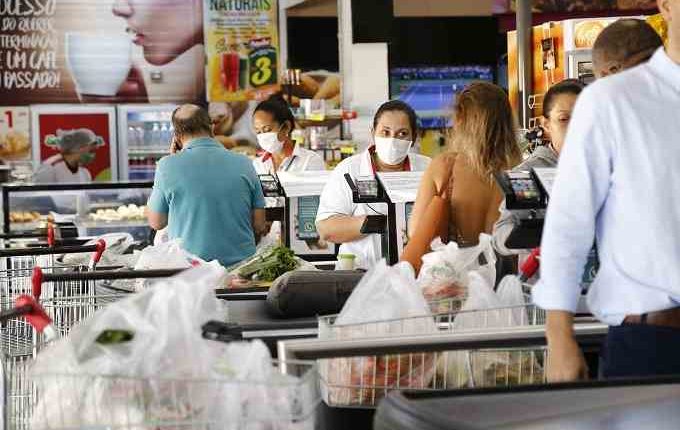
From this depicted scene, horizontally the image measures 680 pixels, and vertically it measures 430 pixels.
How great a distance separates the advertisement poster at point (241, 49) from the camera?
1420 cm

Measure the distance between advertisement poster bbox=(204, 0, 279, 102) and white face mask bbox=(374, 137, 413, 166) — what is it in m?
8.49

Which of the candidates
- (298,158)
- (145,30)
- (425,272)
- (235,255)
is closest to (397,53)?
(145,30)

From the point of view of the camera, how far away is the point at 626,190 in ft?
7.74

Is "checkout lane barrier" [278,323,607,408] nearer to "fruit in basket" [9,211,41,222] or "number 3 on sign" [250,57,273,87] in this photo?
"fruit in basket" [9,211,41,222]

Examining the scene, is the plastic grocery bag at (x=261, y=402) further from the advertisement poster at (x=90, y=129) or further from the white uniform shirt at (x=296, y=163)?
the advertisement poster at (x=90, y=129)

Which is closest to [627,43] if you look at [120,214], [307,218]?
[307,218]

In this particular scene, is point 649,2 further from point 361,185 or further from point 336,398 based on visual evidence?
point 336,398

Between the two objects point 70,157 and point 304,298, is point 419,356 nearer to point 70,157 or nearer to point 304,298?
point 304,298

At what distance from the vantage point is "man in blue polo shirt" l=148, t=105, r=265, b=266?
591 centimetres

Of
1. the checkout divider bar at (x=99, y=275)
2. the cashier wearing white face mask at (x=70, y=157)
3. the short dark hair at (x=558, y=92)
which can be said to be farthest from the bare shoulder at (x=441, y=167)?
the cashier wearing white face mask at (x=70, y=157)

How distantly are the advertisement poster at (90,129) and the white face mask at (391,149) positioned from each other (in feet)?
25.4

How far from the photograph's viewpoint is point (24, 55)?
45.6ft

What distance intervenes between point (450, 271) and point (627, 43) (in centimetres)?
74

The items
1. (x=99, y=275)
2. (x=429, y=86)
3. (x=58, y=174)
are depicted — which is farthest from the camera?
(x=429, y=86)
